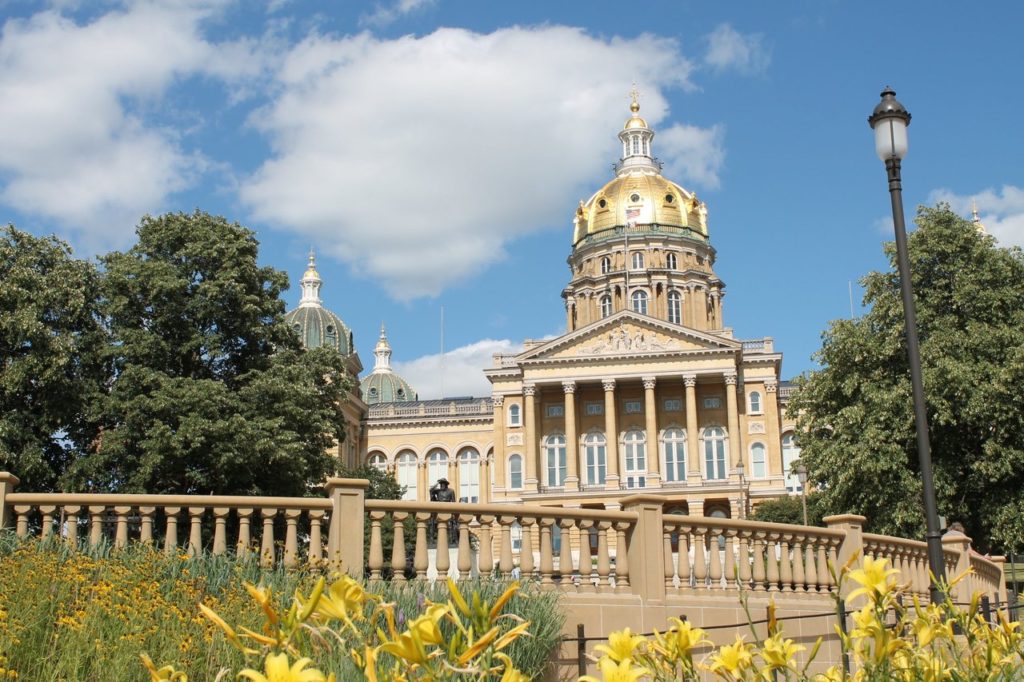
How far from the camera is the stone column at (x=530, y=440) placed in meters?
76.1

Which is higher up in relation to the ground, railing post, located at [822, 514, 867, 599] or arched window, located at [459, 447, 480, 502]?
arched window, located at [459, 447, 480, 502]

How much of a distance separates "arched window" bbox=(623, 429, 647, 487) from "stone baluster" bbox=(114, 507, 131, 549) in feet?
213

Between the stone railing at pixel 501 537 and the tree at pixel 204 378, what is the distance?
1630 centimetres

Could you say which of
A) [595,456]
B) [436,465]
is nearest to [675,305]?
[595,456]

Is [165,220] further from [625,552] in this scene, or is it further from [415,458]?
[415,458]

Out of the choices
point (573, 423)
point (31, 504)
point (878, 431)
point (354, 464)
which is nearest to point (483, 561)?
point (31, 504)

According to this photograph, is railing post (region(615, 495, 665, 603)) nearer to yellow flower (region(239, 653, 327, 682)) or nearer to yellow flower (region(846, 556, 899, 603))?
yellow flower (region(846, 556, 899, 603))

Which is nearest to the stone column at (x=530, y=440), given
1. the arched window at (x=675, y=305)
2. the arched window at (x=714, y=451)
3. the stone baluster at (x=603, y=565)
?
the arched window at (x=714, y=451)

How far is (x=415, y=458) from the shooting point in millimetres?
88562

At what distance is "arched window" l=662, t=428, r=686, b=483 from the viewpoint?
249ft

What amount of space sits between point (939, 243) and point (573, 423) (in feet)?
144

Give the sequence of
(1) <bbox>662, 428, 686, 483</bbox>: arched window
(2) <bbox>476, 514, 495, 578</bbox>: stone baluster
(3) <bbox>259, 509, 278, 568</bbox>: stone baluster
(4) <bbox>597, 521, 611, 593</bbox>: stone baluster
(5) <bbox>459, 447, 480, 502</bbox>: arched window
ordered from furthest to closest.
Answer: (5) <bbox>459, 447, 480, 502</bbox>: arched window < (1) <bbox>662, 428, 686, 483</bbox>: arched window < (4) <bbox>597, 521, 611, 593</bbox>: stone baluster < (2) <bbox>476, 514, 495, 578</bbox>: stone baluster < (3) <bbox>259, 509, 278, 568</bbox>: stone baluster

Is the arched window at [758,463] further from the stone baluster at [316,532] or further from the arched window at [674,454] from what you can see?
the stone baluster at [316,532]

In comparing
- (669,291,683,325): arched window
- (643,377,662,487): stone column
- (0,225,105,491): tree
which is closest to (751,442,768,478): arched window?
(643,377,662,487): stone column
